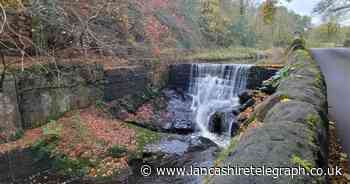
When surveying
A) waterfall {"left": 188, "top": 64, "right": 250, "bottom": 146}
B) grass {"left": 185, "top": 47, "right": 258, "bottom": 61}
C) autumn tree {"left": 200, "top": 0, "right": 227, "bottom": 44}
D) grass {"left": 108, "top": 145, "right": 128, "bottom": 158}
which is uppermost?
autumn tree {"left": 200, "top": 0, "right": 227, "bottom": 44}

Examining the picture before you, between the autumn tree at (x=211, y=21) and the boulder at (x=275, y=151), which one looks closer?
the boulder at (x=275, y=151)

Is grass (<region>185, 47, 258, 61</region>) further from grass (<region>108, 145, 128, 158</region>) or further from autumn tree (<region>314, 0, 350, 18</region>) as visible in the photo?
grass (<region>108, 145, 128, 158</region>)

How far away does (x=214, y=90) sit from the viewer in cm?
1124

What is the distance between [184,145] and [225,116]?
8.30ft

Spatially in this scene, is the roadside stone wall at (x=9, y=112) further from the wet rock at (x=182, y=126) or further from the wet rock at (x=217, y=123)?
the wet rock at (x=217, y=123)

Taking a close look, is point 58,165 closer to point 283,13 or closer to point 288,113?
point 288,113

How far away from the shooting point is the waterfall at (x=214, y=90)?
9562 mm

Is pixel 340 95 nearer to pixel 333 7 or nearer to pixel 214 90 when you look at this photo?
pixel 214 90

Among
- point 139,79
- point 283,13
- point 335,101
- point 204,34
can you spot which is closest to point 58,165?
point 139,79

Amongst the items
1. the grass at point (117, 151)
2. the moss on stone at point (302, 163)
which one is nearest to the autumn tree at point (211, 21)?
the grass at point (117, 151)

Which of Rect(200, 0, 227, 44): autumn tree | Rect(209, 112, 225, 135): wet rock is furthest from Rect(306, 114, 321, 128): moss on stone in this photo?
Rect(200, 0, 227, 44): autumn tree

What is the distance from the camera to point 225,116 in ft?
29.4

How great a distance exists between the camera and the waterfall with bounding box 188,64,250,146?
9562 millimetres

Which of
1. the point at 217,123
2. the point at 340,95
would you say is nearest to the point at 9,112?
the point at 217,123
